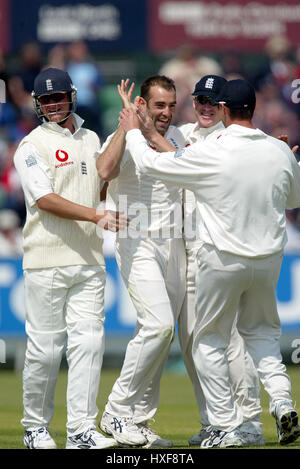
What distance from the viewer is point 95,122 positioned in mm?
15375

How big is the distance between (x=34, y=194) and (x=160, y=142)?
1056mm

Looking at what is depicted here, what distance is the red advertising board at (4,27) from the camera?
Answer: 633 inches

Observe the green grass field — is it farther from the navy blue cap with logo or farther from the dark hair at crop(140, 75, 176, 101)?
the dark hair at crop(140, 75, 176, 101)

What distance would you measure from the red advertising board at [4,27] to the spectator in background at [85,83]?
119 centimetres

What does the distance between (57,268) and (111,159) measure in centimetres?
87

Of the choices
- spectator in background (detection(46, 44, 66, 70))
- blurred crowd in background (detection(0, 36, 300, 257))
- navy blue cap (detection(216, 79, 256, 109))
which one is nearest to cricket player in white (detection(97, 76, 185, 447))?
navy blue cap (detection(216, 79, 256, 109))

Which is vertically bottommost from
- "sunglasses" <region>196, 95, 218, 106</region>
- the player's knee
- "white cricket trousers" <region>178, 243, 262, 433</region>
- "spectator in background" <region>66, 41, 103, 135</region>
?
"white cricket trousers" <region>178, 243, 262, 433</region>

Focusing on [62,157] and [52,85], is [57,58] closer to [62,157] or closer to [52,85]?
[52,85]

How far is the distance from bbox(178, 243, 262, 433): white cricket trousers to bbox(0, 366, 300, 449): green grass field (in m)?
0.32

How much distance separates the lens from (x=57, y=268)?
6418 mm

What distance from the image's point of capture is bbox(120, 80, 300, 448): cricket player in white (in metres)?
6.18
